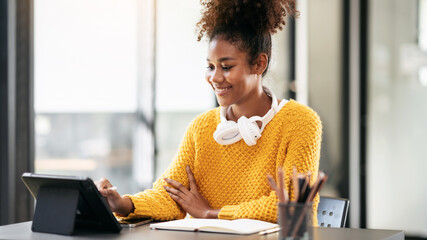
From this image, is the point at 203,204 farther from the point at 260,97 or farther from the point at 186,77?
the point at 186,77

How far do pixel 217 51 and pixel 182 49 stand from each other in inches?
106

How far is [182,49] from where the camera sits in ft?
15.5

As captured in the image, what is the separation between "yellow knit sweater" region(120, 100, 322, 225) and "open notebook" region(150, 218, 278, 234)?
4.0 inches

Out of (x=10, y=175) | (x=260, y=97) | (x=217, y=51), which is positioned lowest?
(x=10, y=175)

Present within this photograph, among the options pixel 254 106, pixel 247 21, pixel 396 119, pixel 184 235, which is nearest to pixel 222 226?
pixel 184 235

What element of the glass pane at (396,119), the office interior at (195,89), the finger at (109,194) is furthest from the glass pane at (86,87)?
the finger at (109,194)

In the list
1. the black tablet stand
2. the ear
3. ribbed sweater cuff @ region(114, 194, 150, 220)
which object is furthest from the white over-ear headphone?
the black tablet stand

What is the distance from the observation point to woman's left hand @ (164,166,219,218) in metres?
1.99

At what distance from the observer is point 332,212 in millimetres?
2133

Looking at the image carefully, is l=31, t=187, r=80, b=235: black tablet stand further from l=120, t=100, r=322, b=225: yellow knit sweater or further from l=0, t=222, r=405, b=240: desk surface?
l=120, t=100, r=322, b=225: yellow knit sweater

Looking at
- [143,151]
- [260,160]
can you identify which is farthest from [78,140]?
[260,160]

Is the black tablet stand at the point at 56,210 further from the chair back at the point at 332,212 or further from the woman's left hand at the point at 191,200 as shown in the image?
the chair back at the point at 332,212

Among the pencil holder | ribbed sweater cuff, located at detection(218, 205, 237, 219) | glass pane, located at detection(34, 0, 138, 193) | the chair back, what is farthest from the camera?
glass pane, located at detection(34, 0, 138, 193)

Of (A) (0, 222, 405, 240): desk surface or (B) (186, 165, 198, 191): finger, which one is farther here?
(B) (186, 165, 198, 191): finger
